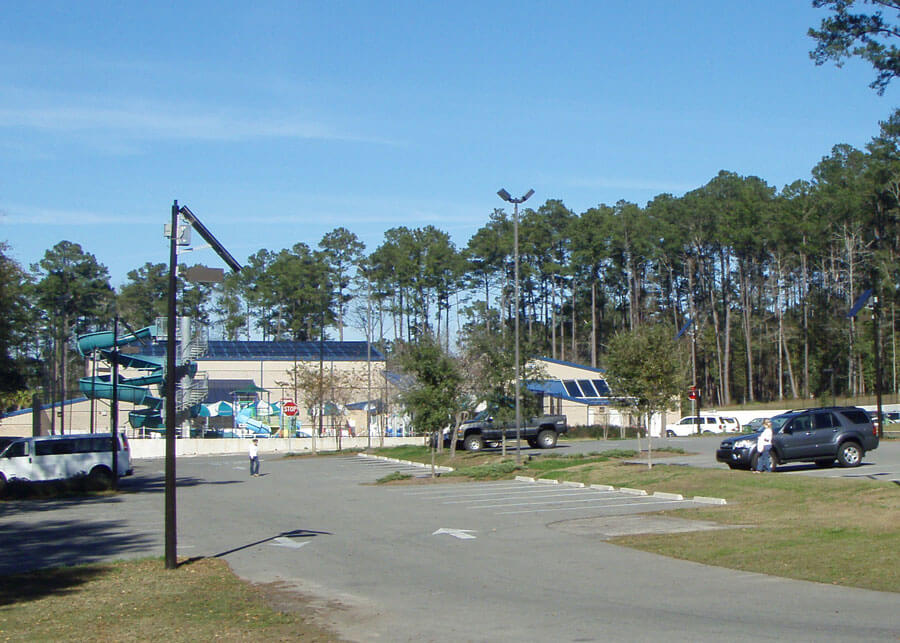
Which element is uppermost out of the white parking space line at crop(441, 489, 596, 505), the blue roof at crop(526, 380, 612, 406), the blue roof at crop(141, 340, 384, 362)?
the blue roof at crop(141, 340, 384, 362)

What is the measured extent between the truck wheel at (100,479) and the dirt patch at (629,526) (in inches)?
718

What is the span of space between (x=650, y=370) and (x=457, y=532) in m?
12.4

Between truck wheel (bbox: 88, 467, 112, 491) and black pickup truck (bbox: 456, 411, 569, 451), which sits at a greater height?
black pickup truck (bbox: 456, 411, 569, 451)

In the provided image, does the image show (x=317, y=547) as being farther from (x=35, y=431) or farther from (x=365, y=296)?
(x=365, y=296)

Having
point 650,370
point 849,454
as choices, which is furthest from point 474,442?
point 849,454

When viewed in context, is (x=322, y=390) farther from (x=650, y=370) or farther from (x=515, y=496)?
(x=515, y=496)

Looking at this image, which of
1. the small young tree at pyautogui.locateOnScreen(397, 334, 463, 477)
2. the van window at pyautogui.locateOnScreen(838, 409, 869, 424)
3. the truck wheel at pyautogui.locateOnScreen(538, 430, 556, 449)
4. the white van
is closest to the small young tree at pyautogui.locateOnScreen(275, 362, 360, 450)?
the truck wheel at pyautogui.locateOnScreen(538, 430, 556, 449)

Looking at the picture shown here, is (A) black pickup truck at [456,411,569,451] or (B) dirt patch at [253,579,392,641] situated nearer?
(B) dirt patch at [253,579,392,641]

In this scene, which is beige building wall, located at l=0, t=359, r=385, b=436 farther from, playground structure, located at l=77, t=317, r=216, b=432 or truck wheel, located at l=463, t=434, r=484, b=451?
truck wheel, located at l=463, t=434, r=484, b=451

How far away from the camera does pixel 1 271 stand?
30016 millimetres

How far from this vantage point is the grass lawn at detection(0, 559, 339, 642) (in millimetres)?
9203

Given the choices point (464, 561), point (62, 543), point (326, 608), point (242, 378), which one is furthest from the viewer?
point (242, 378)

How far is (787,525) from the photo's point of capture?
53.4 feet

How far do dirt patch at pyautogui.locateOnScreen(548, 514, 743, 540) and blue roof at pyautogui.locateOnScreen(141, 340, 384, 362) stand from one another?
6042 centimetres
